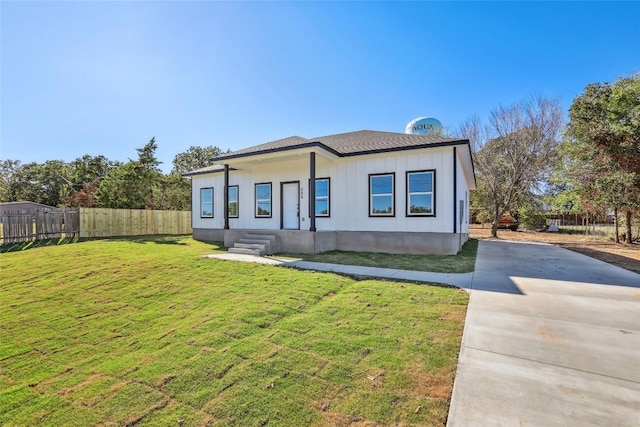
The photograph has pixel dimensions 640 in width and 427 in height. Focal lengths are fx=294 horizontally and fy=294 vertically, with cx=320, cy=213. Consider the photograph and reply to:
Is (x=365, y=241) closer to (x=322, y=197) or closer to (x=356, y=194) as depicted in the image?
(x=356, y=194)

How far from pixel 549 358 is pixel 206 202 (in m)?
15.3

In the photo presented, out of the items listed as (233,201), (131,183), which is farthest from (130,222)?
(233,201)

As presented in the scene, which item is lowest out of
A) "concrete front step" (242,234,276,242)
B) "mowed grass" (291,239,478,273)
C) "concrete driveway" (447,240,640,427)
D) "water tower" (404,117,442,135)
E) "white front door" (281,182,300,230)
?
"concrete driveway" (447,240,640,427)

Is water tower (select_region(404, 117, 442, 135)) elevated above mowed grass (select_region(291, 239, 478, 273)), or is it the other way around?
water tower (select_region(404, 117, 442, 135))

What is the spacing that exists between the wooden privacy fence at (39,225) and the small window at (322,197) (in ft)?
42.2

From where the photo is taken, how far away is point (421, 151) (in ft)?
33.6

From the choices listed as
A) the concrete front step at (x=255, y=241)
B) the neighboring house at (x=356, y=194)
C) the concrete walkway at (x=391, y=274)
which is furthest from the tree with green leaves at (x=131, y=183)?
the concrete walkway at (x=391, y=274)

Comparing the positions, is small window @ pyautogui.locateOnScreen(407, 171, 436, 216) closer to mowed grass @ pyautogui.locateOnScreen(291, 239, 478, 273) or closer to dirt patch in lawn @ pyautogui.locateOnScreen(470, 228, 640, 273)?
mowed grass @ pyautogui.locateOnScreen(291, 239, 478, 273)

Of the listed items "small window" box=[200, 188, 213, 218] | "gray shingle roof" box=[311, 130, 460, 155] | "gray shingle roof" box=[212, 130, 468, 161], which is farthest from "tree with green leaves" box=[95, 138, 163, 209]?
"gray shingle roof" box=[311, 130, 460, 155]

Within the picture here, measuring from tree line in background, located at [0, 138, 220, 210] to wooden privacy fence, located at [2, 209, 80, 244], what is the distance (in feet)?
16.9

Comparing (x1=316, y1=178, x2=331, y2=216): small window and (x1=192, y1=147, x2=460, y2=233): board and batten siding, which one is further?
(x1=316, y1=178, x2=331, y2=216): small window

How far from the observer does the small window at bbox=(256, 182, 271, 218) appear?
1317 centimetres

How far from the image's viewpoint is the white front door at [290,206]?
12.5m

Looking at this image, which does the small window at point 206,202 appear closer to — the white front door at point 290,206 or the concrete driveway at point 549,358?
the white front door at point 290,206
